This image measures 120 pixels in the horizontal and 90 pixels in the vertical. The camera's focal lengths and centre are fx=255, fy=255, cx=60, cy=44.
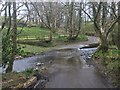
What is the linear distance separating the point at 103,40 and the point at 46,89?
11.5 meters

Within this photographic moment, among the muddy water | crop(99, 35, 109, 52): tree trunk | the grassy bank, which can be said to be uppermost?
crop(99, 35, 109, 52): tree trunk

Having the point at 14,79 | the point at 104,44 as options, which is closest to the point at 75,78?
the point at 14,79

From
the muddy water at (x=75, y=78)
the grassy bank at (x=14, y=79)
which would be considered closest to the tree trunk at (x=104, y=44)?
the muddy water at (x=75, y=78)

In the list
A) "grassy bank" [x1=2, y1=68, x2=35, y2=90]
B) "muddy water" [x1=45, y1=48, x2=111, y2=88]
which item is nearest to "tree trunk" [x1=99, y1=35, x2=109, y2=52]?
"muddy water" [x1=45, y1=48, x2=111, y2=88]

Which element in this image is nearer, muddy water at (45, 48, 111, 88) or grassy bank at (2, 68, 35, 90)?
grassy bank at (2, 68, 35, 90)

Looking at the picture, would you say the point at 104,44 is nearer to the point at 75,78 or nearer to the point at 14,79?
the point at 75,78

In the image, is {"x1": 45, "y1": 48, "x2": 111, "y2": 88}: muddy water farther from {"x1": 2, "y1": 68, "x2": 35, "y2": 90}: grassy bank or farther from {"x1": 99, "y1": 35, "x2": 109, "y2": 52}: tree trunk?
{"x1": 99, "y1": 35, "x2": 109, "y2": 52}: tree trunk

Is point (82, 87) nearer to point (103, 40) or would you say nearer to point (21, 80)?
point (21, 80)

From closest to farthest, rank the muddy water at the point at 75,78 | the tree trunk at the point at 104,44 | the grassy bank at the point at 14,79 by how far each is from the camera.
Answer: the grassy bank at the point at 14,79 → the muddy water at the point at 75,78 → the tree trunk at the point at 104,44

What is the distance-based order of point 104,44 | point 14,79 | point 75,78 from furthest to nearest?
point 104,44
point 75,78
point 14,79

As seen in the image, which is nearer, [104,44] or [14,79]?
[14,79]

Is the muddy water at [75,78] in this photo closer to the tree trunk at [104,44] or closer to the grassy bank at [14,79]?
the grassy bank at [14,79]

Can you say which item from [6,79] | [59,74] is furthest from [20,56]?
[6,79]

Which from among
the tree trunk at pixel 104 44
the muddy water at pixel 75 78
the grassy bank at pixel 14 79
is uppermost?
the tree trunk at pixel 104 44
